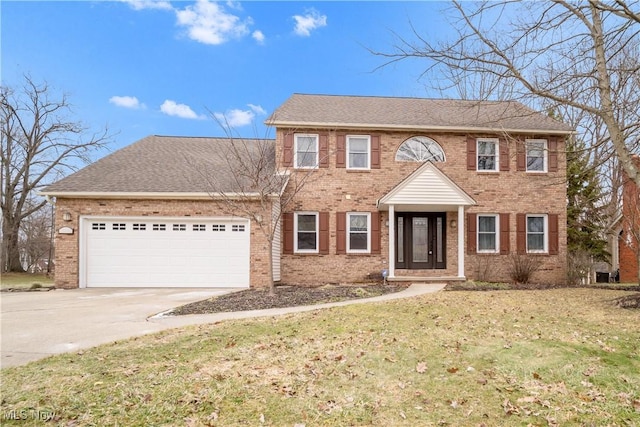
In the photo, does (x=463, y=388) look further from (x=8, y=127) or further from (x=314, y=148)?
(x=8, y=127)

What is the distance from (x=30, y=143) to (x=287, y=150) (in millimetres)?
19006

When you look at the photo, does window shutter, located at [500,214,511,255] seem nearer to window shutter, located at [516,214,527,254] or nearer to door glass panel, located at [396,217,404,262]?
window shutter, located at [516,214,527,254]

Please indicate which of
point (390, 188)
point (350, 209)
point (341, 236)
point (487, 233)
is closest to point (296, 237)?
point (341, 236)

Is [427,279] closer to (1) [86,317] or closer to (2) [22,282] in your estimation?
(1) [86,317]

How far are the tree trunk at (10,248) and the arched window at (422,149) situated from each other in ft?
73.4

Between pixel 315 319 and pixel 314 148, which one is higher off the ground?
pixel 314 148

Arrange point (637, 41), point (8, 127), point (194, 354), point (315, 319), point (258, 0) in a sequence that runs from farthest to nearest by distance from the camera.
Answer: point (8, 127), point (258, 0), point (637, 41), point (315, 319), point (194, 354)

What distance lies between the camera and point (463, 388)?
151 inches

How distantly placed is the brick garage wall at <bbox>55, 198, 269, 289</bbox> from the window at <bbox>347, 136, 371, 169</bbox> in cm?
430

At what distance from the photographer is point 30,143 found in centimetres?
2367

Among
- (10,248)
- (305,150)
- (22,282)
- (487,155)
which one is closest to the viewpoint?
(305,150)

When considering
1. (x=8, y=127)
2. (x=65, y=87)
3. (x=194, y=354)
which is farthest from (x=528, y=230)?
(x=8, y=127)

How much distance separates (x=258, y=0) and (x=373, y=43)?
5952 mm

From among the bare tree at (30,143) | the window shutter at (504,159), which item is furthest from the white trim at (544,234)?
the bare tree at (30,143)
